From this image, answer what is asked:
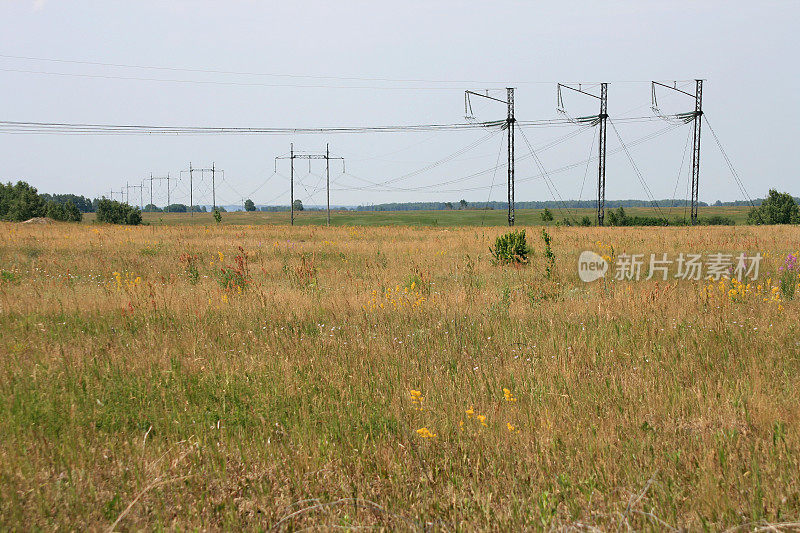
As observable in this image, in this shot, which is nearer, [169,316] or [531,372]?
[531,372]

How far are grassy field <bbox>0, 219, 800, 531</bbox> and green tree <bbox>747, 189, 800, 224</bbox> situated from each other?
8350cm

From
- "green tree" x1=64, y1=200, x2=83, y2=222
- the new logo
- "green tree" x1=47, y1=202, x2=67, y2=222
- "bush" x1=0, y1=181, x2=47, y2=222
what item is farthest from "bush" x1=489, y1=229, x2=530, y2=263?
"bush" x1=0, y1=181, x2=47, y2=222

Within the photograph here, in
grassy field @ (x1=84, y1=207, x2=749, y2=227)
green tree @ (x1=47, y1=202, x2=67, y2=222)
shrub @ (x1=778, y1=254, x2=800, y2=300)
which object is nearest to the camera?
shrub @ (x1=778, y1=254, x2=800, y2=300)

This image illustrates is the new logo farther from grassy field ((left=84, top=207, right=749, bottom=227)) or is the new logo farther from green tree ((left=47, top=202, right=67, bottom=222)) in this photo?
green tree ((left=47, top=202, right=67, bottom=222))

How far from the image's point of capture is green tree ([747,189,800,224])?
74250 mm

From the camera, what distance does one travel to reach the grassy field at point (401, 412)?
2723 millimetres

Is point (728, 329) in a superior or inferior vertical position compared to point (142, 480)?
superior

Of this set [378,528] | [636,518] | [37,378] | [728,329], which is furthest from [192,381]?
[728,329]

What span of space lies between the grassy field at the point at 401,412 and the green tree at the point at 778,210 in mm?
83498

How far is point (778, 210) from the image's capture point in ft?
246

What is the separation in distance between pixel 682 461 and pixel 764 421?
972 mm

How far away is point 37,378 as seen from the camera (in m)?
4.67

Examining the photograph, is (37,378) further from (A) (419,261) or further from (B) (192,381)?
(A) (419,261)

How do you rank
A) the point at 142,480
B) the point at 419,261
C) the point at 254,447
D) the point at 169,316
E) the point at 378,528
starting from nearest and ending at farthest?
the point at 378,528
the point at 142,480
the point at 254,447
the point at 169,316
the point at 419,261
